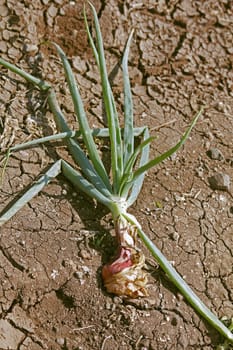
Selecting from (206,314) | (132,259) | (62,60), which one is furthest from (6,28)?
(206,314)

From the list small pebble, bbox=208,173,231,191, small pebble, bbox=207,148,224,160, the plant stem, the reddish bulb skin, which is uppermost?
small pebble, bbox=207,148,224,160

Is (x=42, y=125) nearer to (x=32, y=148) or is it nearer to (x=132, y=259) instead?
(x=32, y=148)

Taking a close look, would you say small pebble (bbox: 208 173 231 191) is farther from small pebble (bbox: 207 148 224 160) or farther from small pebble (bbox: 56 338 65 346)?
small pebble (bbox: 56 338 65 346)

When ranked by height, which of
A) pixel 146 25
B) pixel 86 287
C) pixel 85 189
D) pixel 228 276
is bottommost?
pixel 228 276

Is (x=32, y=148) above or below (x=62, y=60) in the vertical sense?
below

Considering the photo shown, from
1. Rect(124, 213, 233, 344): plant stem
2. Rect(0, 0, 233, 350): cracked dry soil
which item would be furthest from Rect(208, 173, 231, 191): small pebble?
Rect(124, 213, 233, 344): plant stem

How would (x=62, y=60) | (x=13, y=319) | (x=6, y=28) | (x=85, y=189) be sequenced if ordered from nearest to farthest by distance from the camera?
1. (x=13, y=319)
2. (x=85, y=189)
3. (x=62, y=60)
4. (x=6, y=28)
